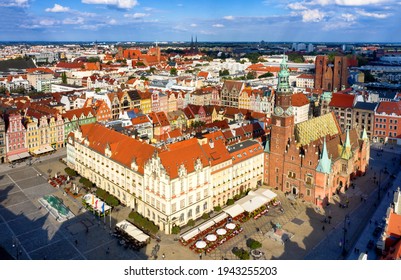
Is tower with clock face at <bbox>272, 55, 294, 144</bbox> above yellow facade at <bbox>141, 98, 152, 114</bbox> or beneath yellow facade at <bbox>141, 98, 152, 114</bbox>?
above

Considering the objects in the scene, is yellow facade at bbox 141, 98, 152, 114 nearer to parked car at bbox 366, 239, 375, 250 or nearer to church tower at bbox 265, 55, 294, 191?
church tower at bbox 265, 55, 294, 191

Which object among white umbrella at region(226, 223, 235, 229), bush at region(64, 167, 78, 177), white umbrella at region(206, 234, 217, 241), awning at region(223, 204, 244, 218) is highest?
bush at region(64, 167, 78, 177)

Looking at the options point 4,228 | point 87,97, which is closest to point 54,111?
point 87,97

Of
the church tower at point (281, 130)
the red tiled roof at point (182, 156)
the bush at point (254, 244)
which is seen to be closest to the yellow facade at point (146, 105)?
the church tower at point (281, 130)

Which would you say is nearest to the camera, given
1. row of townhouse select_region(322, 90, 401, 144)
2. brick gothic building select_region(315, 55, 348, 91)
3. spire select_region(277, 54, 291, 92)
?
spire select_region(277, 54, 291, 92)

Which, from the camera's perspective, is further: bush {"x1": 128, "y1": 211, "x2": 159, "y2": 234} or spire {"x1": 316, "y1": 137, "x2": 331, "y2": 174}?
spire {"x1": 316, "y1": 137, "x2": 331, "y2": 174}

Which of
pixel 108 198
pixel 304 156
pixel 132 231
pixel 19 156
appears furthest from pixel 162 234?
pixel 19 156

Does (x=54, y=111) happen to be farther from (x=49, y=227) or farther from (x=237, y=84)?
(x=237, y=84)

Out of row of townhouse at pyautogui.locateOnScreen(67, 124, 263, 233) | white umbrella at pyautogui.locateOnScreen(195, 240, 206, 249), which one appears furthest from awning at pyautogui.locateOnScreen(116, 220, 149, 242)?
white umbrella at pyautogui.locateOnScreen(195, 240, 206, 249)
